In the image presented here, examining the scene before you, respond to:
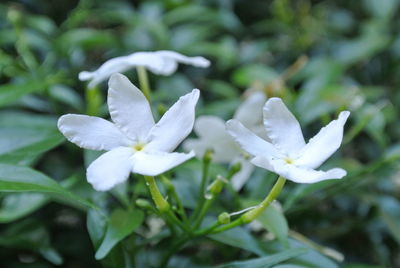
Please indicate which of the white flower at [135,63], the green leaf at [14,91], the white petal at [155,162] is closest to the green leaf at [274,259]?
the white petal at [155,162]

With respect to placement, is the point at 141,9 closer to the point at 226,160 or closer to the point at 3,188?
the point at 226,160

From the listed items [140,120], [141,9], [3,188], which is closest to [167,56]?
[140,120]

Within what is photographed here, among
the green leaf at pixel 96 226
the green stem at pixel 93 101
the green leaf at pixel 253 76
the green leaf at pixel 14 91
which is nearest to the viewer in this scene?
the green leaf at pixel 96 226

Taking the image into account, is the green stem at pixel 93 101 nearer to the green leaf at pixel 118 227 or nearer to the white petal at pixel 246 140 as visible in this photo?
the green leaf at pixel 118 227

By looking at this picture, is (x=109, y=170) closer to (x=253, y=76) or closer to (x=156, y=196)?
(x=156, y=196)

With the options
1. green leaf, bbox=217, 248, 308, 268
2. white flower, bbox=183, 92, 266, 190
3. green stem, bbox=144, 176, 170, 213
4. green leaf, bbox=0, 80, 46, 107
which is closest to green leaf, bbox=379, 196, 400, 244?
white flower, bbox=183, 92, 266, 190

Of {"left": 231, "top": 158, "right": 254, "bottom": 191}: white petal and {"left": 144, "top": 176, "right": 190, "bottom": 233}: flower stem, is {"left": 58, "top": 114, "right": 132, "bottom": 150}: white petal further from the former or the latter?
{"left": 231, "top": 158, "right": 254, "bottom": 191}: white petal
